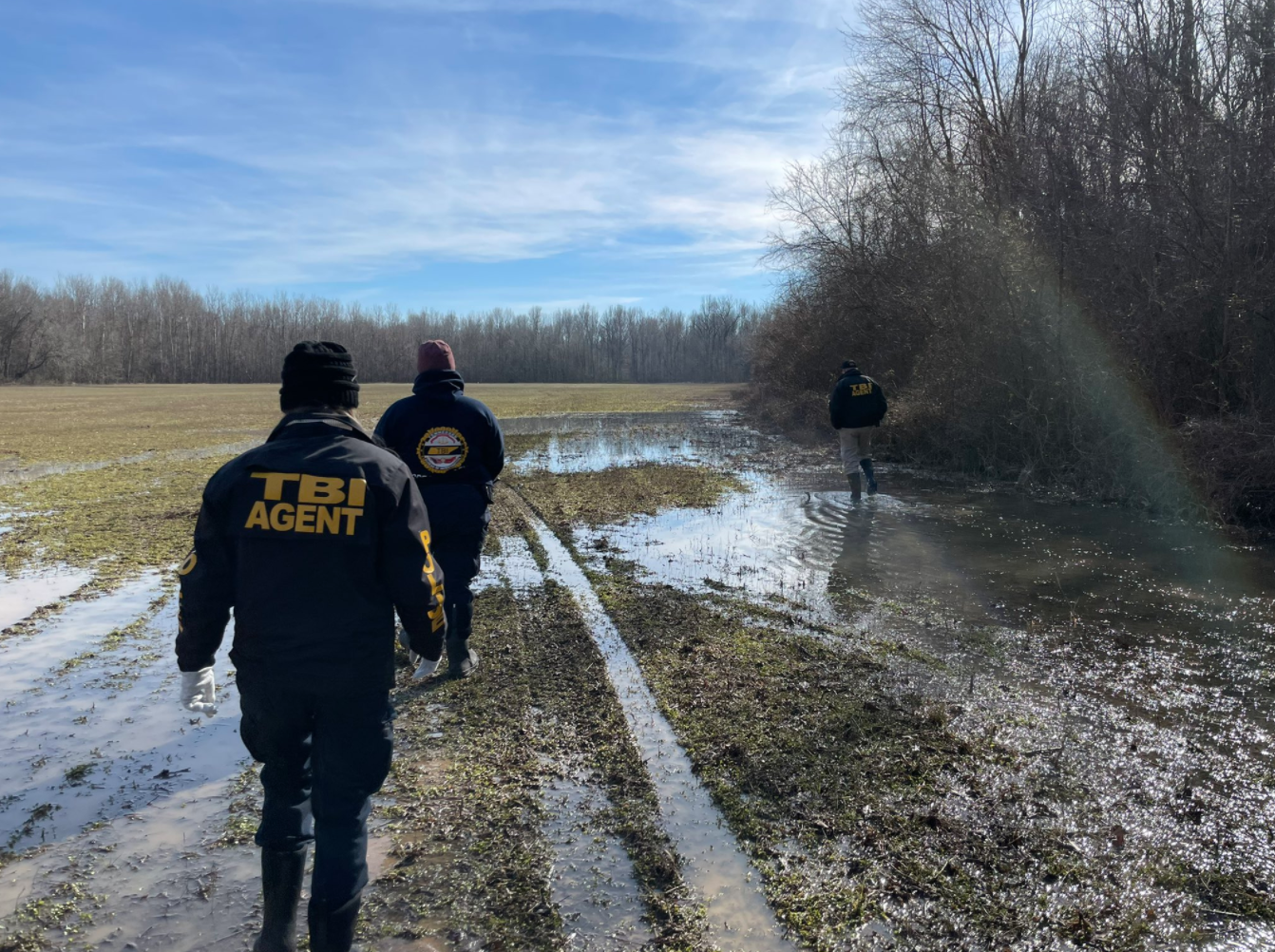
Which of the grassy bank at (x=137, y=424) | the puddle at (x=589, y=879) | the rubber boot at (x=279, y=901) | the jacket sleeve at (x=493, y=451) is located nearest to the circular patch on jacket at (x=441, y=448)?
the jacket sleeve at (x=493, y=451)

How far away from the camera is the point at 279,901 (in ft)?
9.16

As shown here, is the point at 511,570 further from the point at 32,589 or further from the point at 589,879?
the point at 589,879

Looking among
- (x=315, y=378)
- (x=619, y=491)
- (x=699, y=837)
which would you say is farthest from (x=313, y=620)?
(x=619, y=491)

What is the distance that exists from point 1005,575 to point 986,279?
29.3 ft

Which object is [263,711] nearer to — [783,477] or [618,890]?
[618,890]

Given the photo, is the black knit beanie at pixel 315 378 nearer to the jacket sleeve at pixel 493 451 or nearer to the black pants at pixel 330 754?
the black pants at pixel 330 754

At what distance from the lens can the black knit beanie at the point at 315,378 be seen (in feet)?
9.43

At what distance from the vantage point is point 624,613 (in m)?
7.01

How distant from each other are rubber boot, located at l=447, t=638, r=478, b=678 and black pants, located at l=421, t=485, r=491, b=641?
0.06 meters

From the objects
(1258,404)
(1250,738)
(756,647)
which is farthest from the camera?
(1258,404)

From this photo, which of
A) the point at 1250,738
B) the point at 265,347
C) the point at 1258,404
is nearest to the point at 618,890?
the point at 1250,738

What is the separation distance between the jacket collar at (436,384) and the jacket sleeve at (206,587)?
2.55m

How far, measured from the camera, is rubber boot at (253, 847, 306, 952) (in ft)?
9.12

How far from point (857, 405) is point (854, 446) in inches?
25.5
